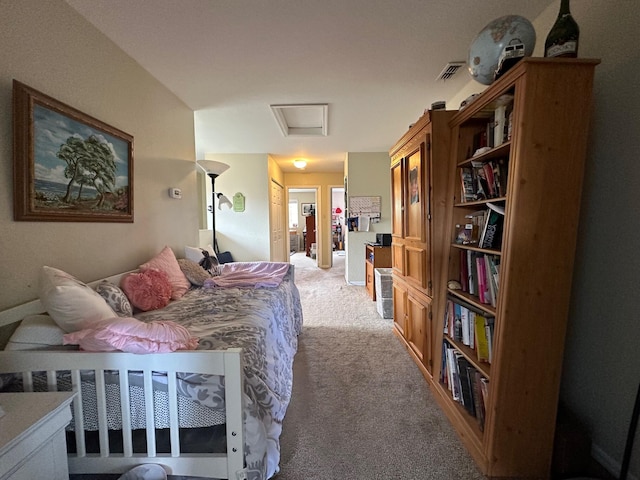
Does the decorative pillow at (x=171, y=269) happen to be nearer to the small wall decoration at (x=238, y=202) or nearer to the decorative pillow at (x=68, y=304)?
the decorative pillow at (x=68, y=304)

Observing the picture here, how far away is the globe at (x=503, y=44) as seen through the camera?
1235 mm

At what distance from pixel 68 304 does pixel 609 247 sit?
230 cm

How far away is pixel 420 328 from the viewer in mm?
2121

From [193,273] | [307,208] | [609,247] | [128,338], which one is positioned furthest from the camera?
[307,208]

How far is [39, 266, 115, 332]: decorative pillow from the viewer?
3.76 ft

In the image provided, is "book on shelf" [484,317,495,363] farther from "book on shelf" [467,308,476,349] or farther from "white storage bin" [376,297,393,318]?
"white storage bin" [376,297,393,318]

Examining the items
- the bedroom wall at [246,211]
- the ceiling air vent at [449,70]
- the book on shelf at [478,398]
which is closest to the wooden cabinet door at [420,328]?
the book on shelf at [478,398]

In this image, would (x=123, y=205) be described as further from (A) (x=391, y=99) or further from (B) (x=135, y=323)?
(A) (x=391, y=99)

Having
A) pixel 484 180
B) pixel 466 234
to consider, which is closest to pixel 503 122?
pixel 484 180

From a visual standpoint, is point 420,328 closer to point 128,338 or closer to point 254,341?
point 254,341

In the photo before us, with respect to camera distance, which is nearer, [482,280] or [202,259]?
[482,280]

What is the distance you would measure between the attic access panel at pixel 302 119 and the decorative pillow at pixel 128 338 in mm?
2432

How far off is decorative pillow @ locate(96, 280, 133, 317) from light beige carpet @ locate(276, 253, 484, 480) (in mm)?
1094

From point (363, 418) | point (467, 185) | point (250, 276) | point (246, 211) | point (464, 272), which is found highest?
point (467, 185)
